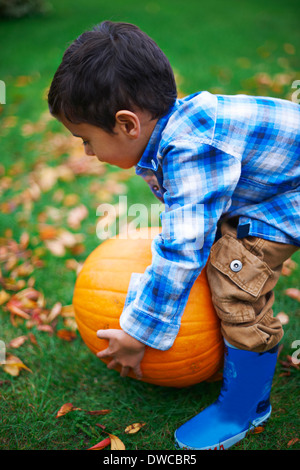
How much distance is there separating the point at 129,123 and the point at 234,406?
49.1 inches

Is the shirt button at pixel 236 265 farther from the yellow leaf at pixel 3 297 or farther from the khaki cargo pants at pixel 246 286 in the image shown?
the yellow leaf at pixel 3 297

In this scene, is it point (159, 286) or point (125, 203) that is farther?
point (125, 203)

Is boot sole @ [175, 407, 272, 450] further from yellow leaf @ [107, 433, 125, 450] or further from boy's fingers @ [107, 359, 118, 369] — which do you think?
boy's fingers @ [107, 359, 118, 369]

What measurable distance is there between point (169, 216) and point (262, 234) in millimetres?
413

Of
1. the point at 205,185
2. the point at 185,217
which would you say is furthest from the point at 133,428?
the point at 205,185

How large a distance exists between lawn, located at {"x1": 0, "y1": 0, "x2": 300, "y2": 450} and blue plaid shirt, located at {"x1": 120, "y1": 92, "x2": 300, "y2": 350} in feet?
1.67

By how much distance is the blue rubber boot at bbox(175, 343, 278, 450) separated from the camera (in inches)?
65.8

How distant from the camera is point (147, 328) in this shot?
1.55 meters

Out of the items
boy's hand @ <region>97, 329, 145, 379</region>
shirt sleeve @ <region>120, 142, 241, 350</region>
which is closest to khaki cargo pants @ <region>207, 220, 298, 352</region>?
shirt sleeve @ <region>120, 142, 241, 350</region>

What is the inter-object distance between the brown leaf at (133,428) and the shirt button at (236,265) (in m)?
0.84

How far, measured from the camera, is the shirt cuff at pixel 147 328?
5.03ft

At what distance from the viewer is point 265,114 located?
5.09ft

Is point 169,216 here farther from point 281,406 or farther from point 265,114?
point 281,406
